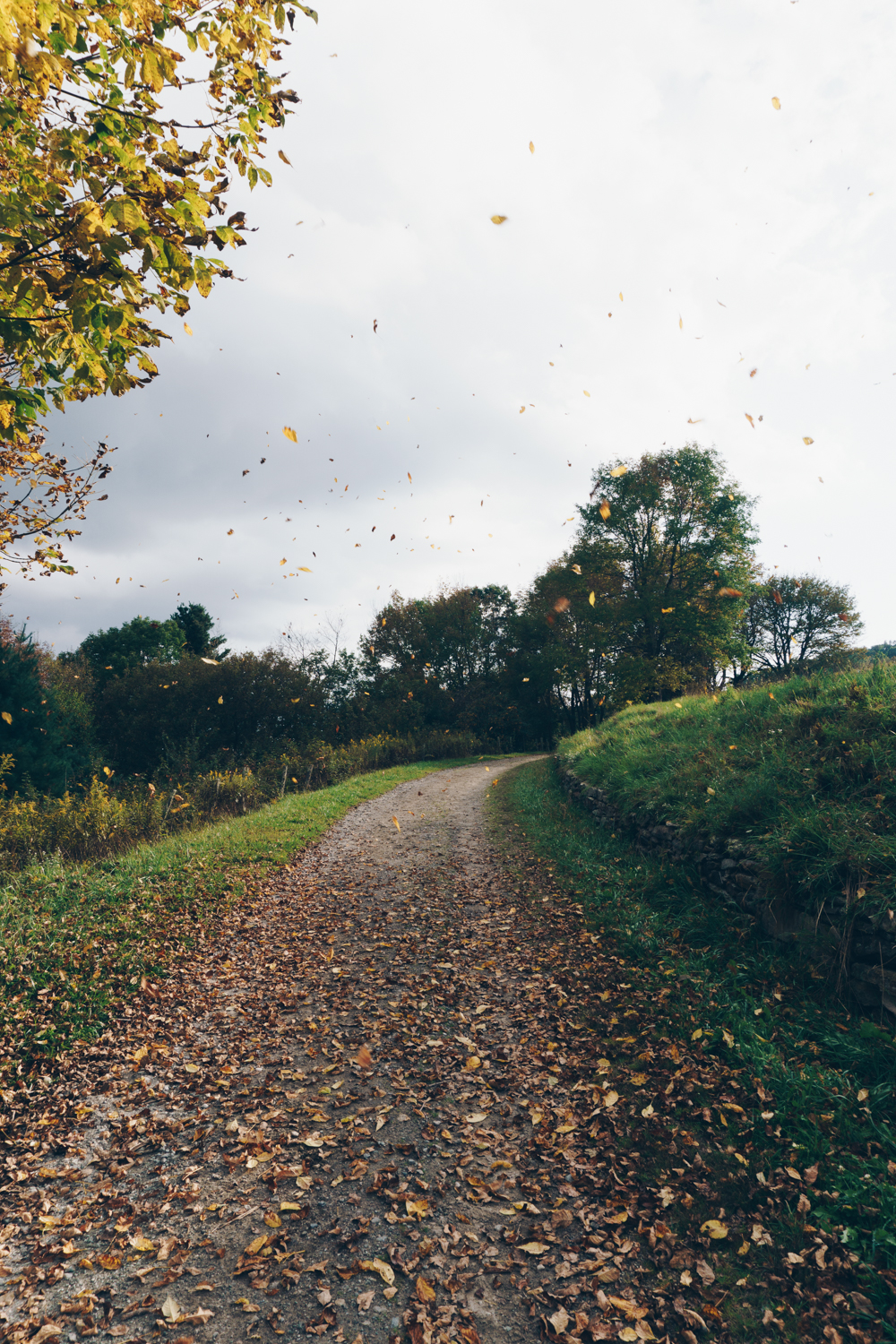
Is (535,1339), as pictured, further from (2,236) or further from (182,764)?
(182,764)

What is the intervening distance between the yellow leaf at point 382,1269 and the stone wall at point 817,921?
3.81 m

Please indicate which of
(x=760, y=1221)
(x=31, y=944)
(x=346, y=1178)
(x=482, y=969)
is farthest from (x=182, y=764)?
(x=760, y=1221)

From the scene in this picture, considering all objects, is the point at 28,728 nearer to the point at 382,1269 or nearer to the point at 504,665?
the point at 382,1269

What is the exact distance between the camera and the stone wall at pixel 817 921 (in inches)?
167

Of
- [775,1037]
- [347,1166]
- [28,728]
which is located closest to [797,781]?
[775,1037]

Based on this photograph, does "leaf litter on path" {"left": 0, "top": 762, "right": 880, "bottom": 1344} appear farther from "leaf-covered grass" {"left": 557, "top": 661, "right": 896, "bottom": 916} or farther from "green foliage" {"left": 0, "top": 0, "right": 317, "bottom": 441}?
"green foliage" {"left": 0, "top": 0, "right": 317, "bottom": 441}

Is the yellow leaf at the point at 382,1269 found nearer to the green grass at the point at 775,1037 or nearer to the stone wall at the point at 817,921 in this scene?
the green grass at the point at 775,1037

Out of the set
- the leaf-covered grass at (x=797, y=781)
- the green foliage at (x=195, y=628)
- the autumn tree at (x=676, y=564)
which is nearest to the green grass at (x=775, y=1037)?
the leaf-covered grass at (x=797, y=781)

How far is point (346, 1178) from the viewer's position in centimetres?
354

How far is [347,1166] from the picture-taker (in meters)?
3.63

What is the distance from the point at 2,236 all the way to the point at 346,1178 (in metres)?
6.07

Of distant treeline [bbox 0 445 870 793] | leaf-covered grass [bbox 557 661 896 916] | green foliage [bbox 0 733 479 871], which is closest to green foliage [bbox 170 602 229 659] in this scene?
distant treeline [bbox 0 445 870 793]

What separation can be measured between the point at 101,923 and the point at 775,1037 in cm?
696

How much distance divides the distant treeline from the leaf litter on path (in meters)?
16.4
